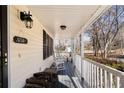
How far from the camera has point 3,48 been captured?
2.89 metres

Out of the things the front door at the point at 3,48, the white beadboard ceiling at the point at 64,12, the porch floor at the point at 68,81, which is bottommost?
the porch floor at the point at 68,81

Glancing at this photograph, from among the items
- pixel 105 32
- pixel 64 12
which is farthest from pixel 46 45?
pixel 64 12

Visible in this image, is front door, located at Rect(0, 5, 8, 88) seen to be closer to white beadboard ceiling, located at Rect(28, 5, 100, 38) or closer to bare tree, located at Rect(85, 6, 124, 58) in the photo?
white beadboard ceiling, located at Rect(28, 5, 100, 38)

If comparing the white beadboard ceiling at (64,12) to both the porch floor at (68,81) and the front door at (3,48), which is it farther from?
the porch floor at (68,81)

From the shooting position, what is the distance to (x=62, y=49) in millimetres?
20766

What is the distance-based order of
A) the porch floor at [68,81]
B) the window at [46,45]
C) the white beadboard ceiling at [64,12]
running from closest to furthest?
the white beadboard ceiling at [64,12], the porch floor at [68,81], the window at [46,45]

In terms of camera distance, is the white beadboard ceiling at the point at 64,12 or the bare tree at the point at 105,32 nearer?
the white beadboard ceiling at the point at 64,12

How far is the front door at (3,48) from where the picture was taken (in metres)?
2.84

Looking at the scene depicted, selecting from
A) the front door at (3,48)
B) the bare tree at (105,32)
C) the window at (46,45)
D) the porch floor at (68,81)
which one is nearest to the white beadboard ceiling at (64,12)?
the front door at (3,48)
